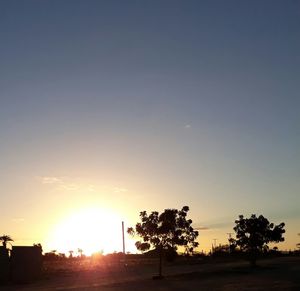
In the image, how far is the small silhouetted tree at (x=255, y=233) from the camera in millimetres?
67938

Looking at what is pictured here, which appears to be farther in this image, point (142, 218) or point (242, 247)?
point (242, 247)

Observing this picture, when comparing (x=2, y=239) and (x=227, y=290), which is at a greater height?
(x=2, y=239)

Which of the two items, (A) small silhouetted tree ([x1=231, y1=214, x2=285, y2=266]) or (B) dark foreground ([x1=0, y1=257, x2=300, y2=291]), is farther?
(A) small silhouetted tree ([x1=231, y1=214, x2=285, y2=266])

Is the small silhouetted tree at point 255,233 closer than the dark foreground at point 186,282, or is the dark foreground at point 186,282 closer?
the dark foreground at point 186,282

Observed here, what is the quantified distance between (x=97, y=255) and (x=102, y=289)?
4212 inches

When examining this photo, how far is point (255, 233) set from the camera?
2672 inches

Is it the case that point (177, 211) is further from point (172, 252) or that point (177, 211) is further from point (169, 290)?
point (169, 290)

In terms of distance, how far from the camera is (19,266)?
56031 millimetres

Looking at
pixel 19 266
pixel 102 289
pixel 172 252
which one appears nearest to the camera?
pixel 102 289

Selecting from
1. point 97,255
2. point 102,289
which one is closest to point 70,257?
point 97,255

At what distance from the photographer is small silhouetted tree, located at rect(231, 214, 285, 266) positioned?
2675 inches

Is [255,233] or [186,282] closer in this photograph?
[186,282]

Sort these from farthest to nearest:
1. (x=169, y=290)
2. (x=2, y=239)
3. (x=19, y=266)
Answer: (x=2, y=239), (x=19, y=266), (x=169, y=290)

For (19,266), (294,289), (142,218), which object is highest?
(142,218)
